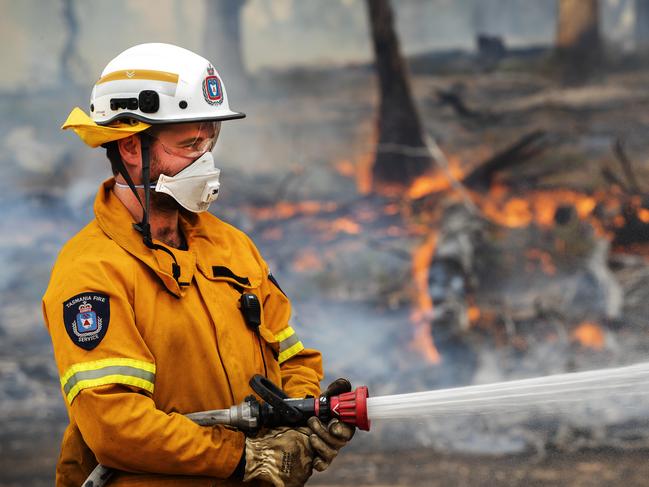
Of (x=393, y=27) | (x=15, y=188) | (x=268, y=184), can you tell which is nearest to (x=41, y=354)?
(x=15, y=188)

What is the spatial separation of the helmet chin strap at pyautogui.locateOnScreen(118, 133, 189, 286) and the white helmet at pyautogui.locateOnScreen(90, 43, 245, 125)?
89mm

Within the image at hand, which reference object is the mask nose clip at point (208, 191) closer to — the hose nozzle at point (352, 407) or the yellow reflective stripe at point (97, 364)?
the yellow reflective stripe at point (97, 364)

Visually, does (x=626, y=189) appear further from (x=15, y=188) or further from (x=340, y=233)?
(x=15, y=188)

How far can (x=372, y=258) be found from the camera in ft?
25.7

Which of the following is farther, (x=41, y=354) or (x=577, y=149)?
(x=41, y=354)

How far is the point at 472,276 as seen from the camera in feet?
25.2

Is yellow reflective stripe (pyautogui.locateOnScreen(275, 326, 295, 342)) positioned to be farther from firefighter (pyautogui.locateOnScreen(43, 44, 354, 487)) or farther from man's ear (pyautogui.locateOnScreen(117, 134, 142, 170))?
man's ear (pyautogui.locateOnScreen(117, 134, 142, 170))

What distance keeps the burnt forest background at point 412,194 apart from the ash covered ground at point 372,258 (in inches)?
0.6

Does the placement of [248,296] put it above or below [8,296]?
above

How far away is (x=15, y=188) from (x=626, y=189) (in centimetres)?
481

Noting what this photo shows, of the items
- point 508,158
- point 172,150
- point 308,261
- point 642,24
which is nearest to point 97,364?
point 172,150

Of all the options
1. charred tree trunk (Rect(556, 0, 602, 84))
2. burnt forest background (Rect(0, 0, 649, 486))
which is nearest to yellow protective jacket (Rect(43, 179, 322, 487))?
burnt forest background (Rect(0, 0, 649, 486))

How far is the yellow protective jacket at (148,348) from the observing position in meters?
2.87

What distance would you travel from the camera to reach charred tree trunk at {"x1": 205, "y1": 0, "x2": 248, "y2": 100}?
8.16 m
